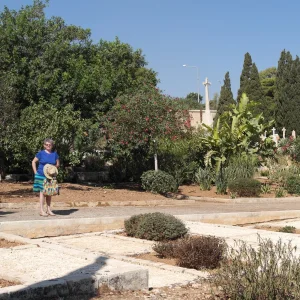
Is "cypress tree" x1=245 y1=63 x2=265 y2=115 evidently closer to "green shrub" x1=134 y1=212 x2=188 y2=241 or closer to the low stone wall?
the low stone wall

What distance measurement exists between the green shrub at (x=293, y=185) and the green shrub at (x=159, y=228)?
12.9m

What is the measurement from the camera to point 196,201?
65.7 ft

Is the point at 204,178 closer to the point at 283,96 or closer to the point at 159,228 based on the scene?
the point at 159,228

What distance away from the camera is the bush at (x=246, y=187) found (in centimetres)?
2047

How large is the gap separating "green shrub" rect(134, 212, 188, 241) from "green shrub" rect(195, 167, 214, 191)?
41.3 ft

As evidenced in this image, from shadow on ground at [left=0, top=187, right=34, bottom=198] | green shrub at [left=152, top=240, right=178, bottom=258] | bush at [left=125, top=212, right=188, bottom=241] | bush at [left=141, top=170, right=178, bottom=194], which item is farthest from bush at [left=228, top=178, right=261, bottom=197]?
green shrub at [left=152, top=240, right=178, bottom=258]

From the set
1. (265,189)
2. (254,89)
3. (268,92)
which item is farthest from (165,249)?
(268,92)

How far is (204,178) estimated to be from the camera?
2305 cm

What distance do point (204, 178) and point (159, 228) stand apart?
525 inches

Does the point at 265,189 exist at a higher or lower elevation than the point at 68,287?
higher

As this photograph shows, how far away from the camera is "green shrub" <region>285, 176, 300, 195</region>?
866 inches

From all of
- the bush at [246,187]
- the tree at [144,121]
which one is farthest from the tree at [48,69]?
the bush at [246,187]

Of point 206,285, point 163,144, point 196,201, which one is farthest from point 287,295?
point 163,144

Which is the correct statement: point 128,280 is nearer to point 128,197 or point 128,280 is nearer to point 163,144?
point 128,197
